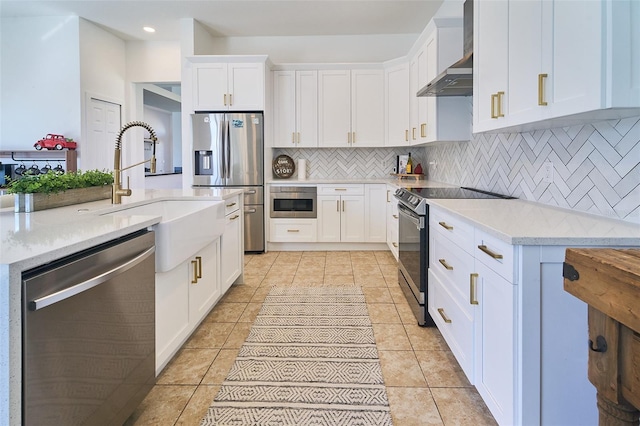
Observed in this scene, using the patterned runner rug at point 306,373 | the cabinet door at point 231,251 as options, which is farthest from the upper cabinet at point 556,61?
the cabinet door at point 231,251

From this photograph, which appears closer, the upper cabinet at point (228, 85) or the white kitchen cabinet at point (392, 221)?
the white kitchen cabinet at point (392, 221)

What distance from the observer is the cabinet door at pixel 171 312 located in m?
1.94

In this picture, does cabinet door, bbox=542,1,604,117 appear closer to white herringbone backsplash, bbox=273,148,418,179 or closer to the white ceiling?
the white ceiling

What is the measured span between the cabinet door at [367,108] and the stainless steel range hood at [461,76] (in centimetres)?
195

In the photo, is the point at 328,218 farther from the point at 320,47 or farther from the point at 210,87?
the point at 320,47

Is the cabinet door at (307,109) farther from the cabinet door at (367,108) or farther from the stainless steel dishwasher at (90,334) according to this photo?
the stainless steel dishwasher at (90,334)

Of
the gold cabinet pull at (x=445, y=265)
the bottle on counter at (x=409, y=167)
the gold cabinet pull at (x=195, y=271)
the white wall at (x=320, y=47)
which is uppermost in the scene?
the white wall at (x=320, y=47)

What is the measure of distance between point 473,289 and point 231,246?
210 centimetres

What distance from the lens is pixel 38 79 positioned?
527 centimetres

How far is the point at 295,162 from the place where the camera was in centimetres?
576

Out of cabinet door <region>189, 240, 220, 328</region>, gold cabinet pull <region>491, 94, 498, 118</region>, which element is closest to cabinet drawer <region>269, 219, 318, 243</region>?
cabinet door <region>189, 240, 220, 328</region>

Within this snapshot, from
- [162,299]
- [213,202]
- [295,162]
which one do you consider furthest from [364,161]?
[162,299]

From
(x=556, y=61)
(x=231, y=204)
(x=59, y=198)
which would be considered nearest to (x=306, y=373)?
(x=59, y=198)

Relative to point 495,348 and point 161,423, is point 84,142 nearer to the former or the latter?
point 161,423
